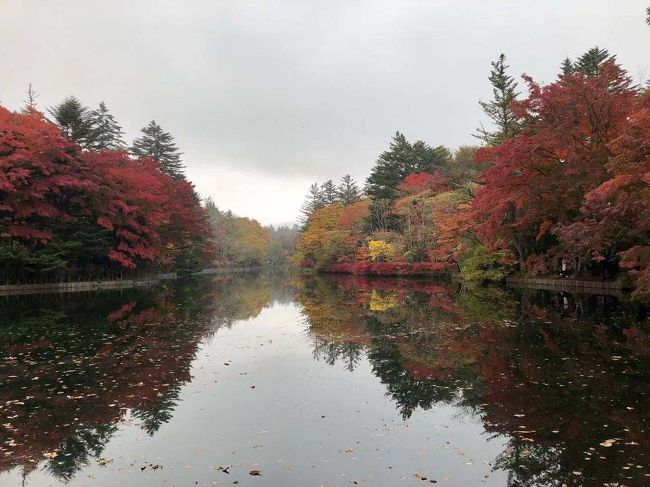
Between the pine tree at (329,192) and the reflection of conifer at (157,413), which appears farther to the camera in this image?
the pine tree at (329,192)

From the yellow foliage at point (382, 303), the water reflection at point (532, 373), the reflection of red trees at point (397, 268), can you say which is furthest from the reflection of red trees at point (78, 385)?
the reflection of red trees at point (397, 268)

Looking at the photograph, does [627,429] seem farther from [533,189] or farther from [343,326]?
[533,189]

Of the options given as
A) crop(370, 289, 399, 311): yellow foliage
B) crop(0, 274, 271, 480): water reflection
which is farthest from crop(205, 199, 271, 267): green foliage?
crop(0, 274, 271, 480): water reflection

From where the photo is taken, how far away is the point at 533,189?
23984 millimetres

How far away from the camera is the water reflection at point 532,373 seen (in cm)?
500

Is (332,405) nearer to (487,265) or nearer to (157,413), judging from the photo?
(157,413)

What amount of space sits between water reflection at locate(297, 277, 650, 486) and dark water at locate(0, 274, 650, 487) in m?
0.03

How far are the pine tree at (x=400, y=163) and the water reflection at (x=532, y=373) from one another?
141ft

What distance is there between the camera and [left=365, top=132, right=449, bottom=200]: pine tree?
2344 inches

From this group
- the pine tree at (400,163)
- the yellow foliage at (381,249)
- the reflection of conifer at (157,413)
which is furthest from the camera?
the pine tree at (400,163)

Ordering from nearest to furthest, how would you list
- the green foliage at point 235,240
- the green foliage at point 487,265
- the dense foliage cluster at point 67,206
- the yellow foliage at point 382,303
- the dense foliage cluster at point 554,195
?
the dense foliage cluster at point 554,195, the yellow foliage at point 382,303, the dense foliage cluster at point 67,206, the green foliage at point 487,265, the green foliage at point 235,240

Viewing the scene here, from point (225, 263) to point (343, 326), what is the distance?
77.7 meters

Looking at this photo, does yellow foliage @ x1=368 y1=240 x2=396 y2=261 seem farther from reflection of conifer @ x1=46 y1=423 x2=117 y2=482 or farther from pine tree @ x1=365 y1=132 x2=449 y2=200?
reflection of conifer @ x1=46 y1=423 x2=117 y2=482

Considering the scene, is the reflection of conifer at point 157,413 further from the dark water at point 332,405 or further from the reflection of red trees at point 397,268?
the reflection of red trees at point 397,268
